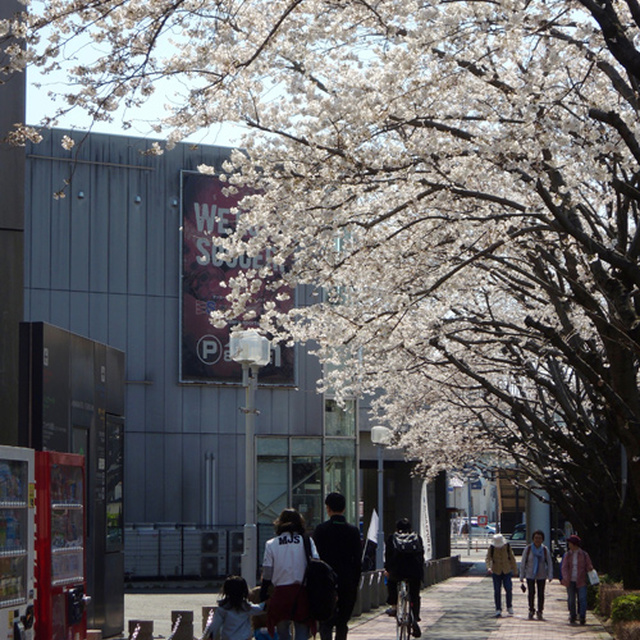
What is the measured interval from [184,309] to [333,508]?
2156 centimetres

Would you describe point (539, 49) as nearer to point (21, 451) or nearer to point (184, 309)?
point (21, 451)

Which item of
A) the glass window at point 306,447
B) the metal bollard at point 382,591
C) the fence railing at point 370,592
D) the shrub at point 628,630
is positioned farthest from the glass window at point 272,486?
the shrub at point 628,630

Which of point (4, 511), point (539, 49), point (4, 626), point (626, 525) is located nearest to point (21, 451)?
point (4, 511)

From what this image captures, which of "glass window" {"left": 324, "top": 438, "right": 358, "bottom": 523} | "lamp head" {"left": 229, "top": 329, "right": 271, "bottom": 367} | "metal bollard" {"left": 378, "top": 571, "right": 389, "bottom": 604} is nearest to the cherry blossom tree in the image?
"lamp head" {"left": 229, "top": 329, "right": 271, "bottom": 367}

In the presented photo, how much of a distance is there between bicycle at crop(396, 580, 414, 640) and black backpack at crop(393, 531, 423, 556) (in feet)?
1.28

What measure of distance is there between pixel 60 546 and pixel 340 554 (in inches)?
101

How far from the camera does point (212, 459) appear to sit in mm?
32812

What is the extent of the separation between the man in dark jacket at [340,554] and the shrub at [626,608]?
491 cm

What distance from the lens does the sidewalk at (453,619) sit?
17312 millimetres

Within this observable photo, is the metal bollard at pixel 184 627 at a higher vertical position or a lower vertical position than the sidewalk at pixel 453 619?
higher

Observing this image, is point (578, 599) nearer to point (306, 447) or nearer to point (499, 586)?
point (499, 586)

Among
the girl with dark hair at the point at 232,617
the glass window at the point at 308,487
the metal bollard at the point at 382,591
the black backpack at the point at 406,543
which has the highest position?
the glass window at the point at 308,487

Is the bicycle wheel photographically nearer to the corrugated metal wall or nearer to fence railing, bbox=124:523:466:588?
fence railing, bbox=124:523:466:588

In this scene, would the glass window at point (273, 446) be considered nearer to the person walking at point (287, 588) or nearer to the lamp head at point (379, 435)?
the lamp head at point (379, 435)
